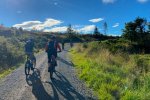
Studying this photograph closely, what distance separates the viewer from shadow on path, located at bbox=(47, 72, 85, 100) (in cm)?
1120

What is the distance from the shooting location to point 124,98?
992 cm

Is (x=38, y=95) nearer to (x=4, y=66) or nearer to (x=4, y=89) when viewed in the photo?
(x=4, y=89)

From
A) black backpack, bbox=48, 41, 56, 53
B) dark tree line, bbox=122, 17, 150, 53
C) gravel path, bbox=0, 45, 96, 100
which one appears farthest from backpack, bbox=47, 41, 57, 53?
dark tree line, bbox=122, 17, 150, 53

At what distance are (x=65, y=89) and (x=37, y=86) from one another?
1.37 metres

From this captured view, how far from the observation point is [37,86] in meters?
13.3

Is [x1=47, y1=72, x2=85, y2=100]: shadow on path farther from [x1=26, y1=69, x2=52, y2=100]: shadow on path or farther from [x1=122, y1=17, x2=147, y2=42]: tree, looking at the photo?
[x1=122, y1=17, x2=147, y2=42]: tree

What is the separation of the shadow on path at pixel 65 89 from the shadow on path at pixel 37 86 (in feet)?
1.90

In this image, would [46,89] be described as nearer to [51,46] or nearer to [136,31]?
[51,46]

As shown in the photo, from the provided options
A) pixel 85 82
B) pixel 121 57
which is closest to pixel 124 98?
pixel 85 82

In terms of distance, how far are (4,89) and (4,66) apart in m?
12.2

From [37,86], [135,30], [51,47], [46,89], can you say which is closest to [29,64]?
[51,47]

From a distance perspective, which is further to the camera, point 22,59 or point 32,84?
point 22,59

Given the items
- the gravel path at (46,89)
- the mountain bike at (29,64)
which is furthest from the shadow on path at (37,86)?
the mountain bike at (29,64)

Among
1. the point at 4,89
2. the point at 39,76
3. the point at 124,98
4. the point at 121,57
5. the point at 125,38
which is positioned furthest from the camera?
the point at 125,38
